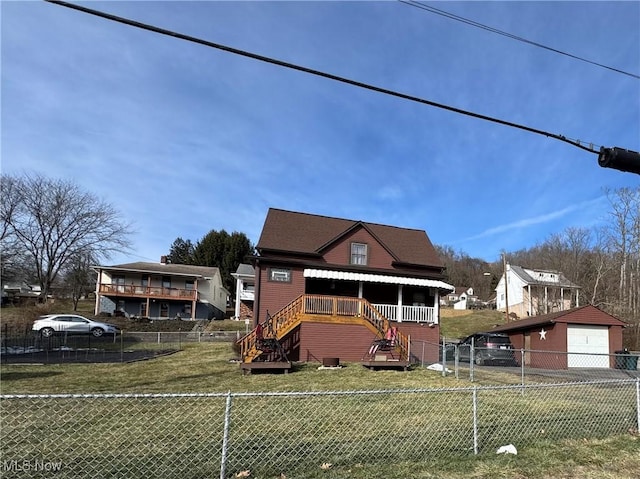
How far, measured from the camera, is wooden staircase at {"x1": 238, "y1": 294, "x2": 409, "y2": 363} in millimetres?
18109

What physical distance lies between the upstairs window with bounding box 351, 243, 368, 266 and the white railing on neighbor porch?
259 cm

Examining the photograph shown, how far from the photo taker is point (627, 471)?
5.06 meters

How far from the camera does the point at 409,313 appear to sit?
75.6ft

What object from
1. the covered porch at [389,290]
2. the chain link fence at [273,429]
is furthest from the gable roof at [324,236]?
the chain link fence at [273,429]

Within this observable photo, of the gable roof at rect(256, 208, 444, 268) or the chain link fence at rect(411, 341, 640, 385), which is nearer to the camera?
the chain link fence at rect(411, 341, 640, 385)

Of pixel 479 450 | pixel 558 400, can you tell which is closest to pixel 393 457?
pixel 479 450

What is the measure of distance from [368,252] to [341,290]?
256cm

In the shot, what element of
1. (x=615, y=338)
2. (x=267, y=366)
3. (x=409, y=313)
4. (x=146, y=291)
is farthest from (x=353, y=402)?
(x=146, y=291)

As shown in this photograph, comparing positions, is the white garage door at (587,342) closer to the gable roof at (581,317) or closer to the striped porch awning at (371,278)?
the gable roof at (581,317)

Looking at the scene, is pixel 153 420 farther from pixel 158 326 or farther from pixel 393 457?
pixel 158 326

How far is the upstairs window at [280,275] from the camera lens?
2166 cm

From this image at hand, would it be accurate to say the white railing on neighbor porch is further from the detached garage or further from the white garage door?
the white garage door

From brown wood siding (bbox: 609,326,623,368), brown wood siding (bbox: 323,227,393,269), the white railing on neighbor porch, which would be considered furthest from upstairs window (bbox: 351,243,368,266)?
brown wood siding (bbox: 609,326,623,368)

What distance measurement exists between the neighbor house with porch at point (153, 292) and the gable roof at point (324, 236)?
22.6m
